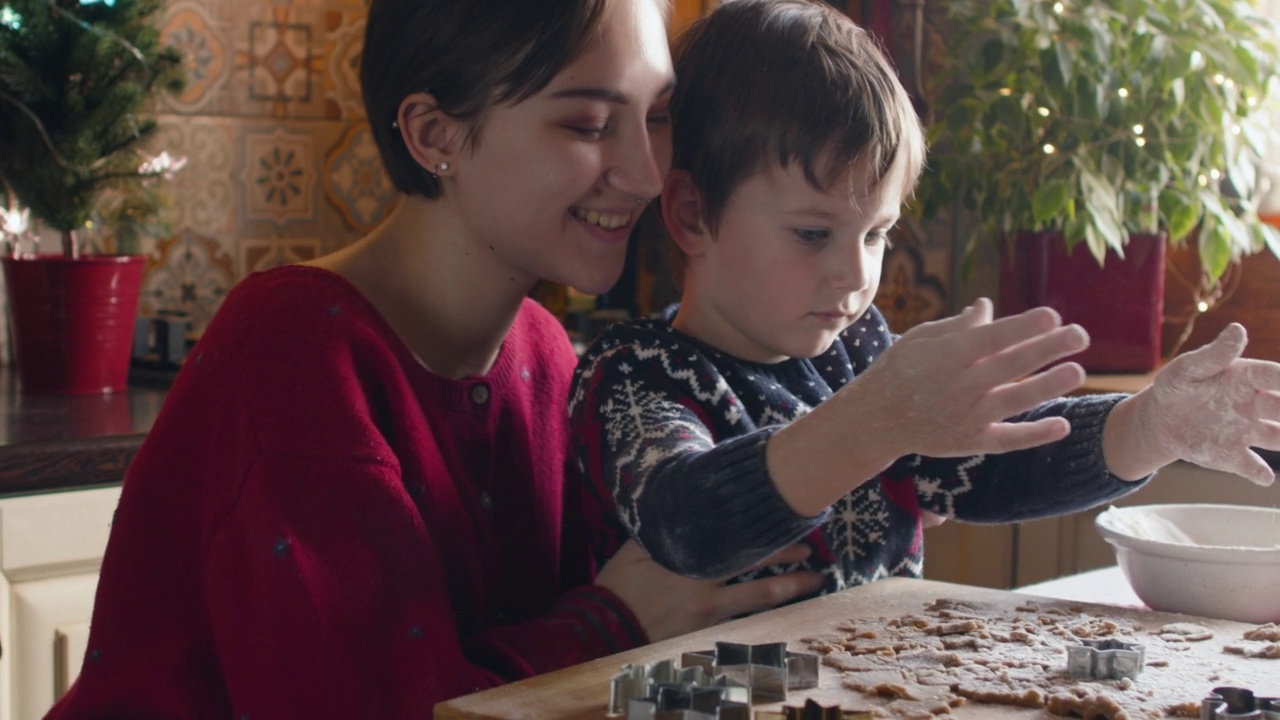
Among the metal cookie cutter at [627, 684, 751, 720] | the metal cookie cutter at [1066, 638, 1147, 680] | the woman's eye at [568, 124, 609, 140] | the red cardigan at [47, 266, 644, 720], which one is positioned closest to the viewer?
the metal cookie cutter at [627, 684, 751, 720]

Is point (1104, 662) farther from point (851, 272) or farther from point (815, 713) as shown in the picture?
point (851, 272)

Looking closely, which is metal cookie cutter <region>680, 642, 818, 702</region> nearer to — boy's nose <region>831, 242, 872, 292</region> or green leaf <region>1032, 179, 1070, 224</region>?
boy's nose <region>831, 242, 872, 292</region>

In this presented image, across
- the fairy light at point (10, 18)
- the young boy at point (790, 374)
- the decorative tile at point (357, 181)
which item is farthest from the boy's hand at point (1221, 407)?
the decorative tile at point (357, 181)

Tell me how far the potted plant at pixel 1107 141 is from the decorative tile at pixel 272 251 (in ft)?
3.35

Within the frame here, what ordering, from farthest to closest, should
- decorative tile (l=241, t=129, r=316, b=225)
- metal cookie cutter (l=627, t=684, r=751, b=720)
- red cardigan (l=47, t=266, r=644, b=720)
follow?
decorative tile (l=241, t=129, r=316, b=225), red cardigan (l=47, t=266, r=644, b=720), metal cookie cutter (l=627, t=684, r=751, b=720)

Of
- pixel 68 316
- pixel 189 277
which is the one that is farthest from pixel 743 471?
pixel 189 277

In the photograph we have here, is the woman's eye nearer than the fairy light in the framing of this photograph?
Yes

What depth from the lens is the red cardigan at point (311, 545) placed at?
92 cm

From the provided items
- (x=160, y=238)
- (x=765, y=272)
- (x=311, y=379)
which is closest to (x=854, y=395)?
(x=765, y=272)

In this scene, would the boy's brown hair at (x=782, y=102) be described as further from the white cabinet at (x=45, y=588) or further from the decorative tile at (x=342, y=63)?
the decorative tile at (x=342, y=63)

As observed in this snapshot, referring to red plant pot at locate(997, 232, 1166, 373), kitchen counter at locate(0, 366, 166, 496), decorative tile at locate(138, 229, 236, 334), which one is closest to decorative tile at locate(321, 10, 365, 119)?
decorative tile at locate(138, 229, 236, 334)

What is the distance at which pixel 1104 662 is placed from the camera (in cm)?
79

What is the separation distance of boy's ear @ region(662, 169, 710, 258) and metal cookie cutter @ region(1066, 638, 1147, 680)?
454 millimetres

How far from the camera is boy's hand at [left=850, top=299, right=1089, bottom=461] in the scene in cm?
74
